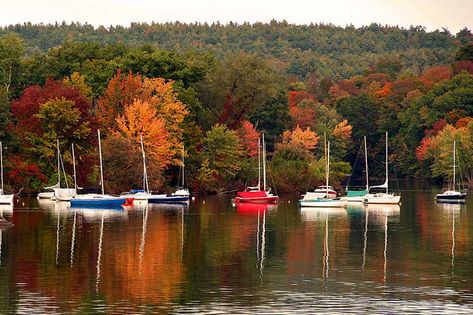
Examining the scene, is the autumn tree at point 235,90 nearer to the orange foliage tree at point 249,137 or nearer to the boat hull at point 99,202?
the orange foliage tree at point 249,137

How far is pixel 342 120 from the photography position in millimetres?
196875

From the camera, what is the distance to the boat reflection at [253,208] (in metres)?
104

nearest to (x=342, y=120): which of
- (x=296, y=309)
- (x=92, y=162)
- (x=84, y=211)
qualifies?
(x=92, y=162)

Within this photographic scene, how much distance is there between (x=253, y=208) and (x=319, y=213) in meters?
7.37

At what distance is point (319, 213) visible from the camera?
105 metres

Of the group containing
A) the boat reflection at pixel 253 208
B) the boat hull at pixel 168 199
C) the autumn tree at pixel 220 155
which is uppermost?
the autumn tree at pixel 220 155

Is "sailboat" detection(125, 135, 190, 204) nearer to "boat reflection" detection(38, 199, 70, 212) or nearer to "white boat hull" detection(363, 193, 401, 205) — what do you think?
"boat reflection" detection(38, 199, 70, 212)

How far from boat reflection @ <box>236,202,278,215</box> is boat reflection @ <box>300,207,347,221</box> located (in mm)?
3475

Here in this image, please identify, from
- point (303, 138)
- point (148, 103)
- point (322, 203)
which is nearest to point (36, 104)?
point (148, 103)

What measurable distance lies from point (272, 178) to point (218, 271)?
2872 inches

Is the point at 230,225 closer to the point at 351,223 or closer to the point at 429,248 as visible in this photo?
the point at 351,223

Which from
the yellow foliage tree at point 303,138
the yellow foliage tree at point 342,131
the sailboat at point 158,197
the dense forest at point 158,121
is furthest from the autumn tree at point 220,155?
the yellow foliage tree at point 342,131

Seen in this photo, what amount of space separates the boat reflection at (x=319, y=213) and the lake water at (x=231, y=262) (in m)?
0.44

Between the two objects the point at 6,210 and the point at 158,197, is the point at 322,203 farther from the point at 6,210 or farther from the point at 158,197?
the point at 6,210
